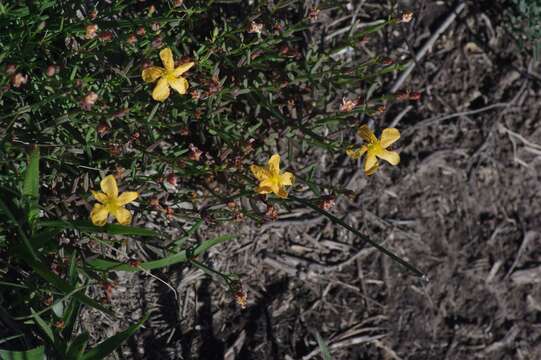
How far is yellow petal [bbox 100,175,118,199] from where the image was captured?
10.5 feet

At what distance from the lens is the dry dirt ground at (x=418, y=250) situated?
14.1 ft

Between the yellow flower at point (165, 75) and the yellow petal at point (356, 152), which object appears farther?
the yellow petal at point (356, 152)

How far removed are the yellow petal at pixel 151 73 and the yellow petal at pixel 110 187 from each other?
21.9 inches

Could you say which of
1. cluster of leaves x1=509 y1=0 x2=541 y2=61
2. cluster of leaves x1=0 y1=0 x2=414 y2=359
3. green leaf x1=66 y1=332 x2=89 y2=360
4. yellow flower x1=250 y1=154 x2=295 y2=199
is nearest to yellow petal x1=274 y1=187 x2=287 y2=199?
yellow flower x1=250 y1=154 x2=295 y2=199

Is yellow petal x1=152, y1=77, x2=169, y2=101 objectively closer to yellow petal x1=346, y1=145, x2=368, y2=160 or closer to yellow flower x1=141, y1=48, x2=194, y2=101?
yellow flower x1=141, y1=48, x2=194, y2=101

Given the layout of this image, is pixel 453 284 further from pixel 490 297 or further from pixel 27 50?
pixel 27 50

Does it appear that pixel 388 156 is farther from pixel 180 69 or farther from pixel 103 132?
pixel 103 132

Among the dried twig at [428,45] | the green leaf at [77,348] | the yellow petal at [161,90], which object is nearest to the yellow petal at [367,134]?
the yellow petal at [161,90]

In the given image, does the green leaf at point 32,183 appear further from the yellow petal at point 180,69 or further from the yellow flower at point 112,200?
the yellow petal at point 180,69

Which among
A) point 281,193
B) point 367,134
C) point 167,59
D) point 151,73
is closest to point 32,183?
point 151,73

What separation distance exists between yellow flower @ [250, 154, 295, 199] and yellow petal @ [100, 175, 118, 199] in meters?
0.76

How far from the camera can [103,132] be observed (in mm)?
3268

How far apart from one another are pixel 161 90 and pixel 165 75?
0.09m

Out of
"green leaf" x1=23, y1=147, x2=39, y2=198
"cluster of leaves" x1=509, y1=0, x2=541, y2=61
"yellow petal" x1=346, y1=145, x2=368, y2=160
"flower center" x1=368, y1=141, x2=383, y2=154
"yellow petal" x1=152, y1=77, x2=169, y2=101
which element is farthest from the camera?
"cluster of leaves" x1=509, y1=0, x2=541, y2=61
